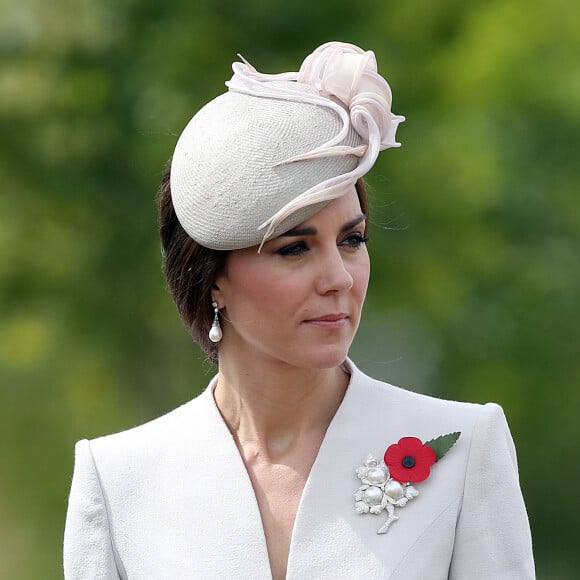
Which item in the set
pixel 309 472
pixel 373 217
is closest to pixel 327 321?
pixel 309 472

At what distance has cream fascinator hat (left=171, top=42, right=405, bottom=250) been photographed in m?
3.47

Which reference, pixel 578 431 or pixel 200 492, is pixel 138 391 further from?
pixel 200 492

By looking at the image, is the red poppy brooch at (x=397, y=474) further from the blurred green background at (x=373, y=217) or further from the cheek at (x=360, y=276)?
the blurred green background at (x=373, y=217)

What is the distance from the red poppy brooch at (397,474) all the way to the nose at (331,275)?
460 millimetres

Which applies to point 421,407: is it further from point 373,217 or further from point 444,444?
point 373,217

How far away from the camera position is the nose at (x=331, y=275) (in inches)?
137

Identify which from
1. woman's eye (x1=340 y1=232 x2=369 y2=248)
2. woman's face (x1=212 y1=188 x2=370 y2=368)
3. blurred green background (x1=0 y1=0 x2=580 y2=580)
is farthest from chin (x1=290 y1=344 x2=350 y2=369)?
blurred green background (x1=0 y1=0 x2=580 y2=580)

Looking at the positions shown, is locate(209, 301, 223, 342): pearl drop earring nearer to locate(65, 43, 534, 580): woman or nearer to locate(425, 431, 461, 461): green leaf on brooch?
locate(65, 43, 534, 580): woman

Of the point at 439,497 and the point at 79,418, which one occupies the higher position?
the point at 79,418

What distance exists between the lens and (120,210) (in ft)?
27.1

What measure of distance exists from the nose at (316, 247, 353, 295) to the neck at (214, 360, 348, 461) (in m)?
0.29

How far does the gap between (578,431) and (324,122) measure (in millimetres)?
4840

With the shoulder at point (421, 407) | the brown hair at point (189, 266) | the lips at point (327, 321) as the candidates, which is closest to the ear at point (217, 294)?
the brown hair at point (189, 266)

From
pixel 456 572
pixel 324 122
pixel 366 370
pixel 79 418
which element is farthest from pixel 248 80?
pixel 79 418
